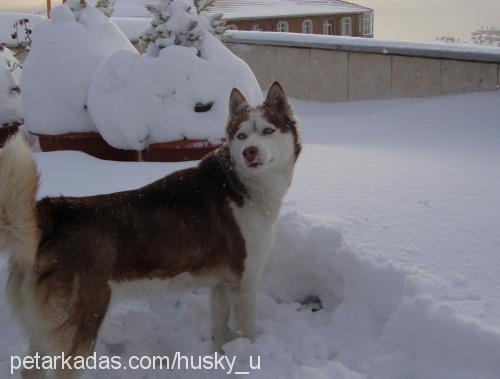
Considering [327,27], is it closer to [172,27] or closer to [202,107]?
[172,27]

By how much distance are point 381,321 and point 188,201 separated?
4.47 feet

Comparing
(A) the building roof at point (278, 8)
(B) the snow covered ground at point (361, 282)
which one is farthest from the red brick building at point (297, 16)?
(B) the snow covered ground at point (361, 282)

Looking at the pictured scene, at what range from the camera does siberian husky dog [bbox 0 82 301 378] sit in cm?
255

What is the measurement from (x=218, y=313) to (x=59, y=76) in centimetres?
468

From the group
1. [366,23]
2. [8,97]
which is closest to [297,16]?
[366,23]

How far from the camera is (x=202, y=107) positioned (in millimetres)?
6578

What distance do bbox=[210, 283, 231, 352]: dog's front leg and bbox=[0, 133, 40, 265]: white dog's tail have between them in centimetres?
127

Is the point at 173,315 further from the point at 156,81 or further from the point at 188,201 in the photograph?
the point at 156,81

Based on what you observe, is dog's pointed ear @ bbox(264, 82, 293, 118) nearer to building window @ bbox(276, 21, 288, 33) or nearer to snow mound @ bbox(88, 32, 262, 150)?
snow mound @ bbox(88, 32, 262, 150)

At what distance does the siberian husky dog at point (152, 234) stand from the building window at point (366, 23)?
30822 mm

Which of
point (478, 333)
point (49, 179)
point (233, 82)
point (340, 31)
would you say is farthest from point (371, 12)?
point (478, 333)

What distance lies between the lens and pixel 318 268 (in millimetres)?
3955

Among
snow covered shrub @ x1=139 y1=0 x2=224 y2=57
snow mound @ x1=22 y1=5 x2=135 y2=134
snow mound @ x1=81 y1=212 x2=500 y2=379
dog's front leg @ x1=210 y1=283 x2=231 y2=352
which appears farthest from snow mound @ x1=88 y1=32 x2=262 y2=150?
dog's front leg @ x1=210 y1=283 x2=231 y2=352

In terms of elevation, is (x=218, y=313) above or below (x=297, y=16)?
below
